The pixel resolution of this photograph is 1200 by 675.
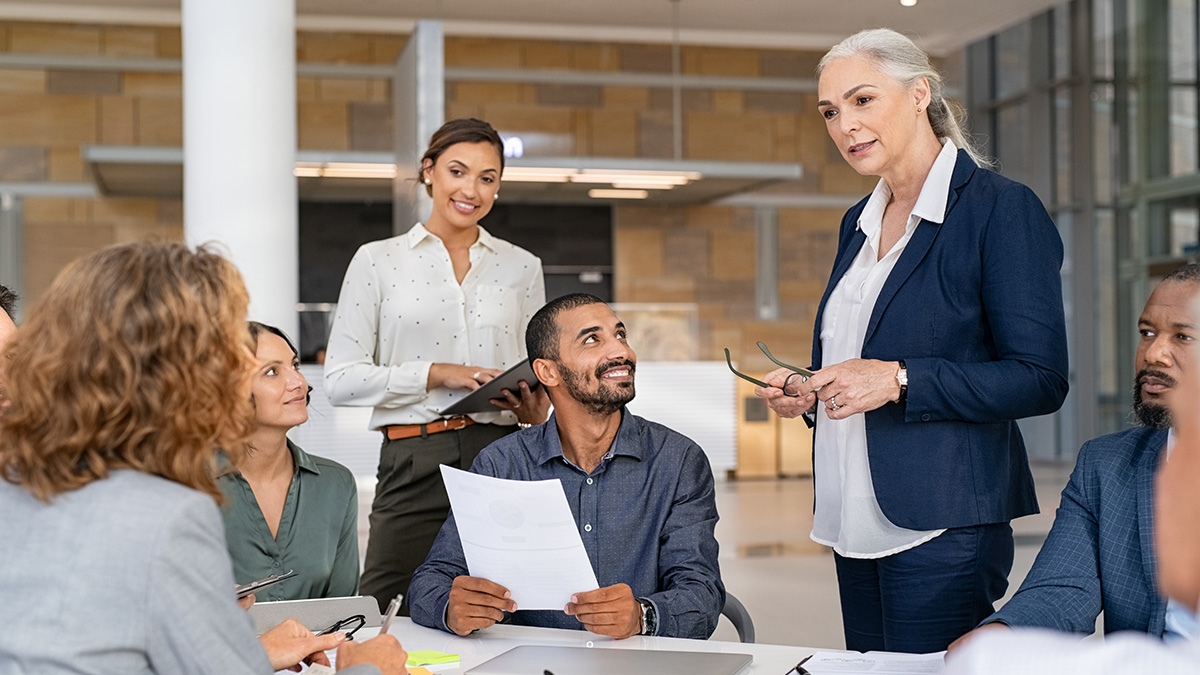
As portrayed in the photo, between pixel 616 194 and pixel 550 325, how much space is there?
26.0 ft

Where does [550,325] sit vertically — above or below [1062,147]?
below

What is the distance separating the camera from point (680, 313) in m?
10.1

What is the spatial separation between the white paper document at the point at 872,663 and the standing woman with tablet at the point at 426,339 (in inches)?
54.0

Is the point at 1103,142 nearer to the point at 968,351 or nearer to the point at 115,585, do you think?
the point at 968,351

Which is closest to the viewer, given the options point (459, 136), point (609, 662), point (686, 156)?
point (609, 662)

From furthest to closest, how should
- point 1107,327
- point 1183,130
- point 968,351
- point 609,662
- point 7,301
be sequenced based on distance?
point 1107,327 < point 1183,130 < point 7,301 < point 968,351 < point 609,662

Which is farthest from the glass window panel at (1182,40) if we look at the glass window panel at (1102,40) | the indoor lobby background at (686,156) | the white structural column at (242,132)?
the white structural column at (242,132)

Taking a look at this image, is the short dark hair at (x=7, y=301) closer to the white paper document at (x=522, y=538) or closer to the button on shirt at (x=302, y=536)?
the button on shirt at (x=302, y=536)

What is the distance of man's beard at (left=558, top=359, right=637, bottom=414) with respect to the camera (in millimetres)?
2473

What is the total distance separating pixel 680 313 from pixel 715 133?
2386 millimetres

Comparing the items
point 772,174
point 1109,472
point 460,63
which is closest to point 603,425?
point 1109,472

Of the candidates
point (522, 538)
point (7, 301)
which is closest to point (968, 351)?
point (522, 538)

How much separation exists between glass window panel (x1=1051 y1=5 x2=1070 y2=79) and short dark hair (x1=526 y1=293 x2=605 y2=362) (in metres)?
10.0

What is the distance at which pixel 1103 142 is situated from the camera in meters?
10.9
